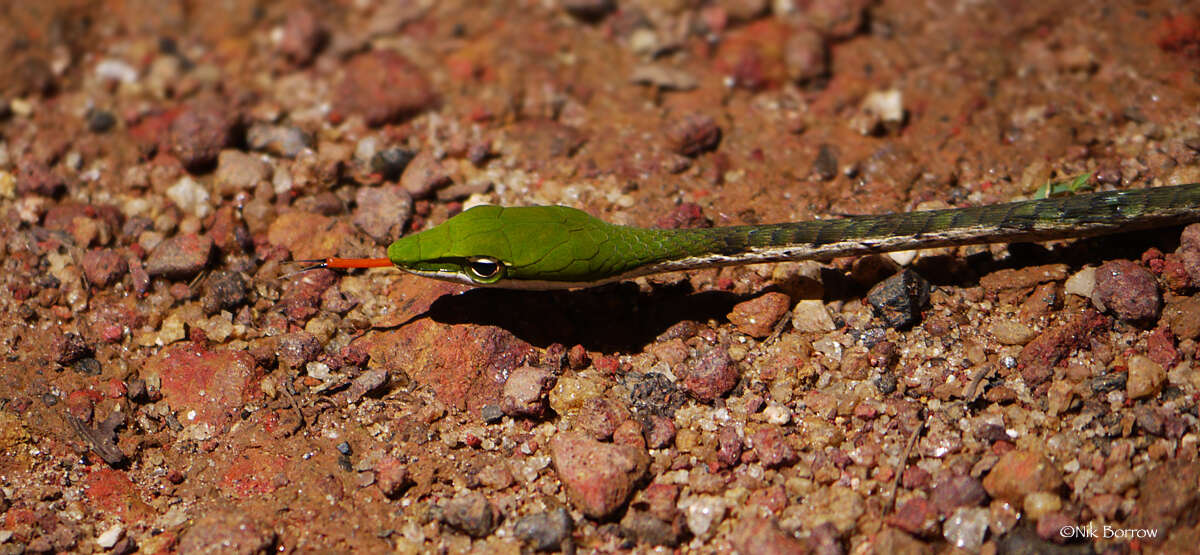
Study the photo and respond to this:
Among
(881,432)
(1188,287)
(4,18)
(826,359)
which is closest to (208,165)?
(4,18)

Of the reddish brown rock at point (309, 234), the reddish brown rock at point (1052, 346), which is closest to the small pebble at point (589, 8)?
the reddish brown rock at point (309, 234)

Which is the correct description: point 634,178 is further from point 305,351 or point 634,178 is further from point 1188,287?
point 1188,287

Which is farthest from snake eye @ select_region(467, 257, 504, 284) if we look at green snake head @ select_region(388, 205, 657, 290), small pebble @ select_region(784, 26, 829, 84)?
small pebble @ select_region(784, 26, 829, 84)

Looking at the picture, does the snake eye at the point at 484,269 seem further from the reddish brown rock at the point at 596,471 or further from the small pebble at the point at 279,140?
the small pebble at the point at 279,140

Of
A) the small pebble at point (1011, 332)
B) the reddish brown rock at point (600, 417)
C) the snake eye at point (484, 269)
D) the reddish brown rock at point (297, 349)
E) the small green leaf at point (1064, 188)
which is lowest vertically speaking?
the small pebble at point (1011, 332)

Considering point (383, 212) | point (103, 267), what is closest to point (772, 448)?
point (383, 212)

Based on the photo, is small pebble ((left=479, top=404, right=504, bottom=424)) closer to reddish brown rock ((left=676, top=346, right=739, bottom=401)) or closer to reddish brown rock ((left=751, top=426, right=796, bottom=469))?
reddish brown rock ((left=676, top=346, right=739, bottom=401))

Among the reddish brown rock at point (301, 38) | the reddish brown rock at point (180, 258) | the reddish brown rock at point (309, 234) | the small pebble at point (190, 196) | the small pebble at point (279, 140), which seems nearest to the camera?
the reddish brown rock at point (180, 258)
